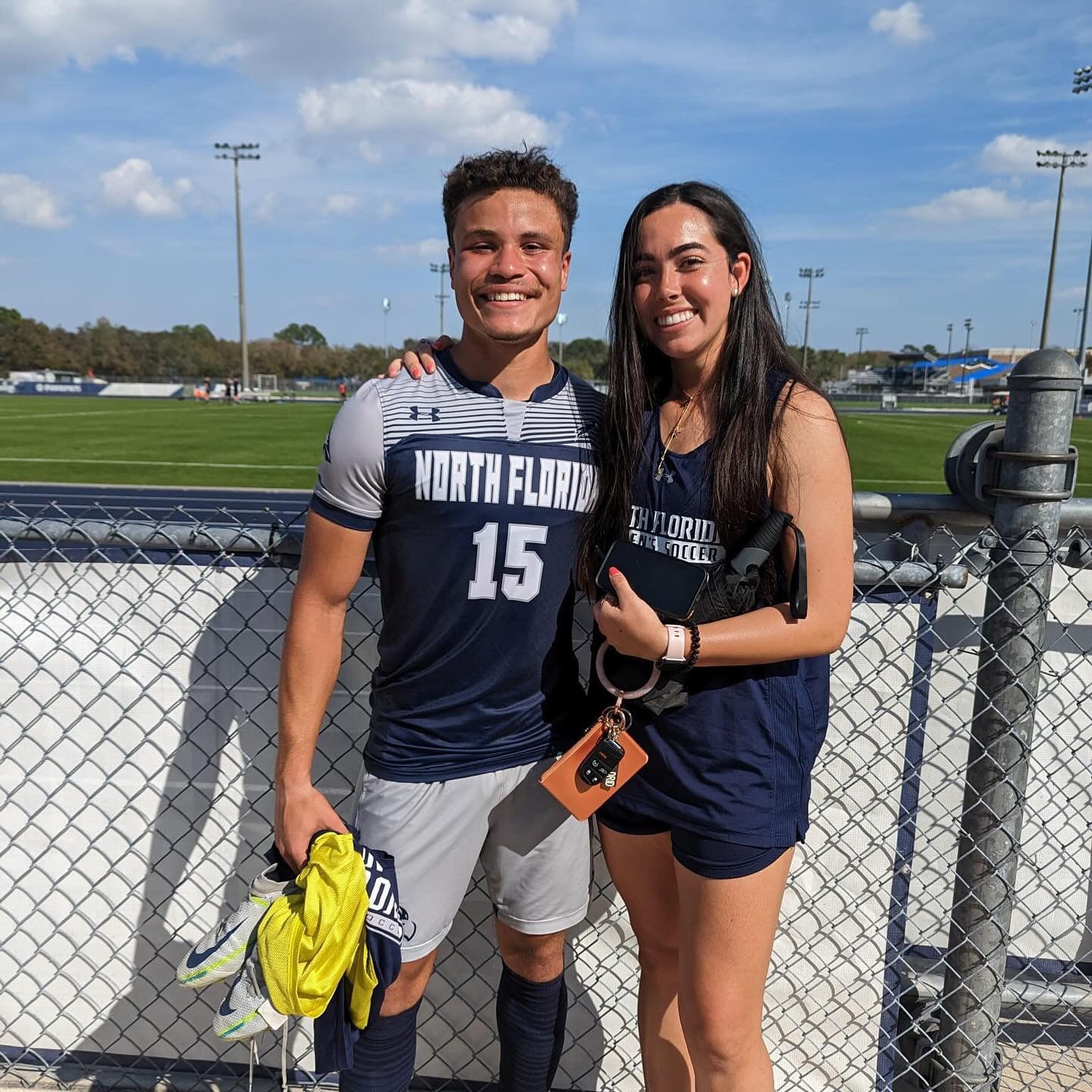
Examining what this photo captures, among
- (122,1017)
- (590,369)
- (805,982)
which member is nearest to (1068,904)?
(805,982)

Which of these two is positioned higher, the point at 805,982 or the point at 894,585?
the point at 894,585

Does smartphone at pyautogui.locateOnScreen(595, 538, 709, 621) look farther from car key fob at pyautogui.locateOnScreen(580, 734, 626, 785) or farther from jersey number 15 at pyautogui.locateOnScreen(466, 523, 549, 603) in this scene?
car key fob at pyautogui.locateOnScreen(580, 734, 626, 785)

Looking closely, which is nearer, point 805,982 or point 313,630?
point 313,630

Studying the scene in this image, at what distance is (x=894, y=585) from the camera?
203 cm

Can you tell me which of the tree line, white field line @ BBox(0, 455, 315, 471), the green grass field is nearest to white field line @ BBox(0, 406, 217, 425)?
the green grass field

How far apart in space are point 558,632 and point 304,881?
72cm

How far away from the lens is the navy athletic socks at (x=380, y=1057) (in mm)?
1896

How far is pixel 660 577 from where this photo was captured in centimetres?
165

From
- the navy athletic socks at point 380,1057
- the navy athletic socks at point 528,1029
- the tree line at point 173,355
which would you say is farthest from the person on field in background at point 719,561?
the tree line at point 173,355

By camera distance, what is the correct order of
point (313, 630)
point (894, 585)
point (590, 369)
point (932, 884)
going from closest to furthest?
point (313, 630) < point (894, 585) < point (932, 884) < point (590, 369)

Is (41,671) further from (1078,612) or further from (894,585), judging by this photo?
(1078,612)

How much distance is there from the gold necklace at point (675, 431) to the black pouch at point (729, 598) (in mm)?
223

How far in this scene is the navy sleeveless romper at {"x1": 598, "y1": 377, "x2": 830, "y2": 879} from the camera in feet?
5.66

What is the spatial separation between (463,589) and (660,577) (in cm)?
42
